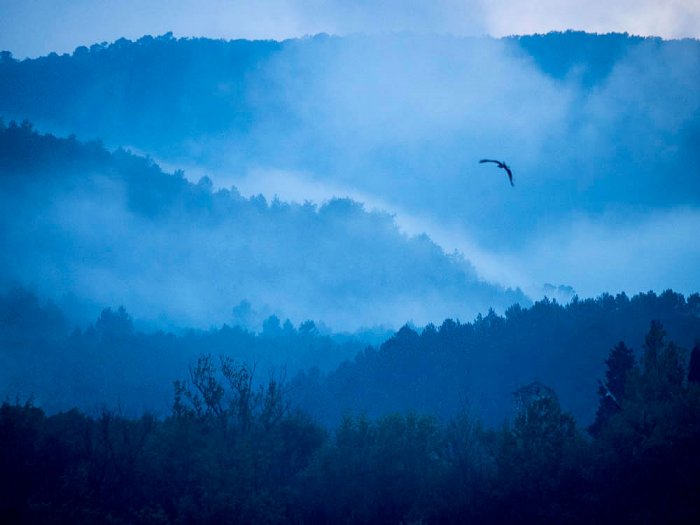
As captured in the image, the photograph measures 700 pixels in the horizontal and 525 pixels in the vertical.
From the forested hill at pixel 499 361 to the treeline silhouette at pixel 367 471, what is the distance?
46.8m

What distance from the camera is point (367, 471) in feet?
119

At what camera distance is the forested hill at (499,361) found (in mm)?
88750

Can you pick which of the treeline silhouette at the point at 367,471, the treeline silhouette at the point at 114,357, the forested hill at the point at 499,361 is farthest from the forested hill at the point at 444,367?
the treeline silhouette at the point at 367,471

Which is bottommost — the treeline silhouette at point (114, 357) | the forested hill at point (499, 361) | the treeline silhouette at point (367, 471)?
the treeline silhouette at point (367, 471)

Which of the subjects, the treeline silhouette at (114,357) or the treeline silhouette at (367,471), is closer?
the treeline silhouette at (367,471)

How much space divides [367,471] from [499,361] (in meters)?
69.6

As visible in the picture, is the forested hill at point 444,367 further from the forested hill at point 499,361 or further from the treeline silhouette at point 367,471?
the treeline silhouette at point 367,471

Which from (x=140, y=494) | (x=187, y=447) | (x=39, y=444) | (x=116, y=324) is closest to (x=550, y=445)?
(x=187, y=447)

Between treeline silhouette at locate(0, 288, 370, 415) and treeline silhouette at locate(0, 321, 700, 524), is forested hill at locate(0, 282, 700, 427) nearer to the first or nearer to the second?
treeline silhouette at locate(0, 288, 370, 415)

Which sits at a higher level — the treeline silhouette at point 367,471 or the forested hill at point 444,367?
the forested hill at point 444,367

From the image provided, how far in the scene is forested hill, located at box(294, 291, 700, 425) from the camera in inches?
3494

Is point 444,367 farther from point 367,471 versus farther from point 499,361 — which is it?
point 367,471

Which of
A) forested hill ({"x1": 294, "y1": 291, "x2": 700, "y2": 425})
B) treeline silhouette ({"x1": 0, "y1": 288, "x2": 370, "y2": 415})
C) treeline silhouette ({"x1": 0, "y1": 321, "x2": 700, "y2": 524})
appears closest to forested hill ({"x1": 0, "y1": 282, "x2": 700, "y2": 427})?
forested hill ({"x1": 294, "y1": 291, "x2": 700, "y2": 425})

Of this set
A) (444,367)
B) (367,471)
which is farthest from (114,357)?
(367,471)
